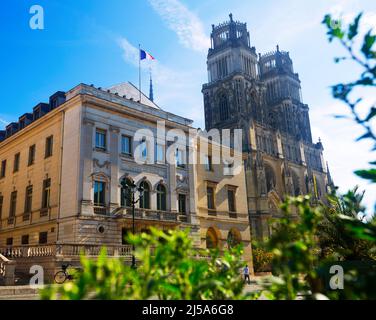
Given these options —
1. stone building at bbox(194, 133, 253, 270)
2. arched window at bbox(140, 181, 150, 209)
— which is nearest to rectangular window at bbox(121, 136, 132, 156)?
arched window at bbox(140, 181, 150, 209)

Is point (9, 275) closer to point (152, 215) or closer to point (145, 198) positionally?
point (152, 215)

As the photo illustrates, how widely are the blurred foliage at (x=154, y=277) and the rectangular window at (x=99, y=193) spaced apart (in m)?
22.2

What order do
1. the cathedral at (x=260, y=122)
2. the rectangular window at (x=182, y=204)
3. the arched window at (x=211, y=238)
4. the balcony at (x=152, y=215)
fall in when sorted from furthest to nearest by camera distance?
the cathedral at (x=260, y=122), the arched window at (x=211, y=238), the rectangular window at (x=182, y=204), the balcony at (x=152, y=215)

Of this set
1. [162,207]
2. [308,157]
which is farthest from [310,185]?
[162,207]

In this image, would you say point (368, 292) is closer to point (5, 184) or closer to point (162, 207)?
point (162, 207)

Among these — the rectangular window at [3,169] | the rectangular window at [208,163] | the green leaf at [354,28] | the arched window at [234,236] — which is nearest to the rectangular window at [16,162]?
the rectangular window at [3,169]

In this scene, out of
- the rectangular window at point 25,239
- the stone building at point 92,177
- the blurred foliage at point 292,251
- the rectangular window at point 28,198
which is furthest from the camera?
the rectangular window at point 28,198

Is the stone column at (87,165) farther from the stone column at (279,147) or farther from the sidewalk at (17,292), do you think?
the stone column at (279,147)

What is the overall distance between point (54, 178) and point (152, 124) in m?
8.71

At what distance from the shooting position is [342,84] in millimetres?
1896

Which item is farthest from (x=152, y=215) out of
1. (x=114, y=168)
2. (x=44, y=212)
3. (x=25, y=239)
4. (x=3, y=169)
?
(x=3, y=169)

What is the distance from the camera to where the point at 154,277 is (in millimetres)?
1859

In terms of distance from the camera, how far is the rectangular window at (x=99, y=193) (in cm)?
2366

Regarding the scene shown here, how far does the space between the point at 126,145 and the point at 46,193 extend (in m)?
7.00
